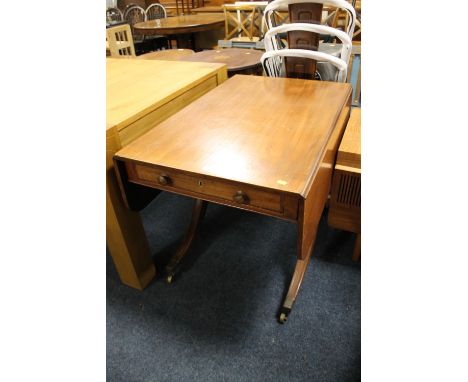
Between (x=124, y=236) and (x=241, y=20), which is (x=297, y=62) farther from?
(x=241, y=20)

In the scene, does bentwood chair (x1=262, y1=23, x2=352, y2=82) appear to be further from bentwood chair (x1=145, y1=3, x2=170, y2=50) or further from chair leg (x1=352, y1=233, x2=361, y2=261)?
bentwood chair (x1=145, y1=3, x2=170, y2=50)

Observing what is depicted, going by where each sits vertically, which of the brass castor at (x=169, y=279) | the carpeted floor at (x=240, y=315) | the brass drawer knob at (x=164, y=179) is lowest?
the carpeted floor at (x=240, y=315)

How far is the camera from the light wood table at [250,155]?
70 centimetres

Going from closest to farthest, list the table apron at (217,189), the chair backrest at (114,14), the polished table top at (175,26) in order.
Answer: the table apron at (217,189) → the polished table top at (175,26) → the chair backrest at (114,14)

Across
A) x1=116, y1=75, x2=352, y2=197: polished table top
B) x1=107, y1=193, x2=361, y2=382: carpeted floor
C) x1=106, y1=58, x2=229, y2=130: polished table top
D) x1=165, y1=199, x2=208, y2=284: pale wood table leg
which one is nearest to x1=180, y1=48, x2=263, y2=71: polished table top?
x1=106, y1=58, x2=229, y2=130: polished table top

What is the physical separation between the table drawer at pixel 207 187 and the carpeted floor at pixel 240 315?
57 centimetres

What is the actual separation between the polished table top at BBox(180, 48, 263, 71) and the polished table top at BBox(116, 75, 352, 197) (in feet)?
2.54

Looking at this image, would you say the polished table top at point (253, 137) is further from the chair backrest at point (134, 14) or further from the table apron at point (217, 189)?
the chair backrest at point (134, 14)

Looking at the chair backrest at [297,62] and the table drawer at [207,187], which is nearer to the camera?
the table drawer at [207,187]

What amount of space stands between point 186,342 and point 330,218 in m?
0.72

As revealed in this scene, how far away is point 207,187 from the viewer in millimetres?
758

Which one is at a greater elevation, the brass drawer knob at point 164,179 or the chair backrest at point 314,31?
the chair backrest at point 314,31

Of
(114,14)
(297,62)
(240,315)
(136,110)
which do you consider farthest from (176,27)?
(240,315)

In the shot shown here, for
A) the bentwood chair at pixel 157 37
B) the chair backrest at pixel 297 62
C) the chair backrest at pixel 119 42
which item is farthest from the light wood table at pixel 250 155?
the bentwood chair at pixel 157 37
